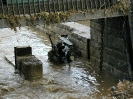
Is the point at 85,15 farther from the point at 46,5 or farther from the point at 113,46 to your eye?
the point at 113,46

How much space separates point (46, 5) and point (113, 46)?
9.55ft

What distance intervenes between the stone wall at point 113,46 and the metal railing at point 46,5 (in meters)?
1.07

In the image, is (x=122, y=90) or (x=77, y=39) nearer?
(x=122, y=90)

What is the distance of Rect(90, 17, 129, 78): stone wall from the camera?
953 cm

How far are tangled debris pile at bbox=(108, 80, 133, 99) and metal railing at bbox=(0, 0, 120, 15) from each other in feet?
7.88

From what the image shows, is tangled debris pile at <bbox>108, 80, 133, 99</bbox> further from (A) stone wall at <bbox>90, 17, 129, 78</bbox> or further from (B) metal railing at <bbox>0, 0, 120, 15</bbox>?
(B) metal railing at <bbox>0, 0, 120, 15</bbox>

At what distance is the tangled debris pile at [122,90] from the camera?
8234 mm

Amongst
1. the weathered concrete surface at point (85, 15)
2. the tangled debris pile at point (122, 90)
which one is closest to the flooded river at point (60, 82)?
the tangled debris pile at point (122, 90)

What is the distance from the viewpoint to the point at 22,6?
26.6 feet

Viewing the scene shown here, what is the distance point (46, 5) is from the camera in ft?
27.8

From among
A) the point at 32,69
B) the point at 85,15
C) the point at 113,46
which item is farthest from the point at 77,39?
the point at 85,15

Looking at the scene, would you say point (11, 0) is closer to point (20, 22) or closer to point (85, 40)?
point (20, 22)

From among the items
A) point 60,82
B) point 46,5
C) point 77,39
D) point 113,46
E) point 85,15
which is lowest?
point 60,82

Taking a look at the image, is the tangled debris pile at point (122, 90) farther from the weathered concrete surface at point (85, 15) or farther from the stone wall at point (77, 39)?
the stone wall at point (77, 39)
